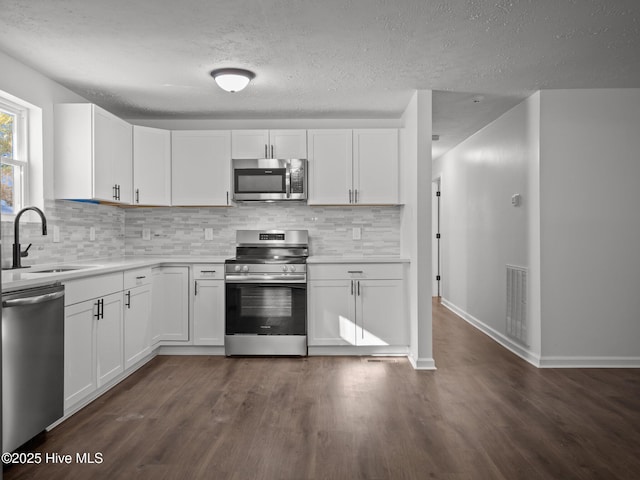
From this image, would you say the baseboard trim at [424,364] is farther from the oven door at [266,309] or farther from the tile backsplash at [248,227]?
the tile backsplash at [248,227]

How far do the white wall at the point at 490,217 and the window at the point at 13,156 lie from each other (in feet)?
14.1

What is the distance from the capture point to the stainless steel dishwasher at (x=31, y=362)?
2279mm

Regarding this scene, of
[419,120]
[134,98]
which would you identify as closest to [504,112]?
[419,120]

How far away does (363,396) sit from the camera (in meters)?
3.26

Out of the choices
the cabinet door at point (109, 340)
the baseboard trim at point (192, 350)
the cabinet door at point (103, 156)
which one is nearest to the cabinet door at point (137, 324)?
the cabinet door at point (109, 340)

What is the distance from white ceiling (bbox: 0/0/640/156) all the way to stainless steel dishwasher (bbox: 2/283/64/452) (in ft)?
5.34

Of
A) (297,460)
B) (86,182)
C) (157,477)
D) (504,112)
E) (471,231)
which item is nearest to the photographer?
(157,477)

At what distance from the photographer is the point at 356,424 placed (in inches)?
109

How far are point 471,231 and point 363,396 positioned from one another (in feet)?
10.9

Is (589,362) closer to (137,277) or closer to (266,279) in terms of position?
(266,279)

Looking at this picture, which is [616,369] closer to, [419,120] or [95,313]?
[419,120]

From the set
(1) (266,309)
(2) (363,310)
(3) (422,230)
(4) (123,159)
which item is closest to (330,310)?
(2) (363,310)

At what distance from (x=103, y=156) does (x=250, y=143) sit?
1411mm

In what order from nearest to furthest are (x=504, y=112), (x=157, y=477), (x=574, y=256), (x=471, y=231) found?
(x=157, y=477) → (x=574, y=256) → (x=504, y=112) → (x=471, y=231)
